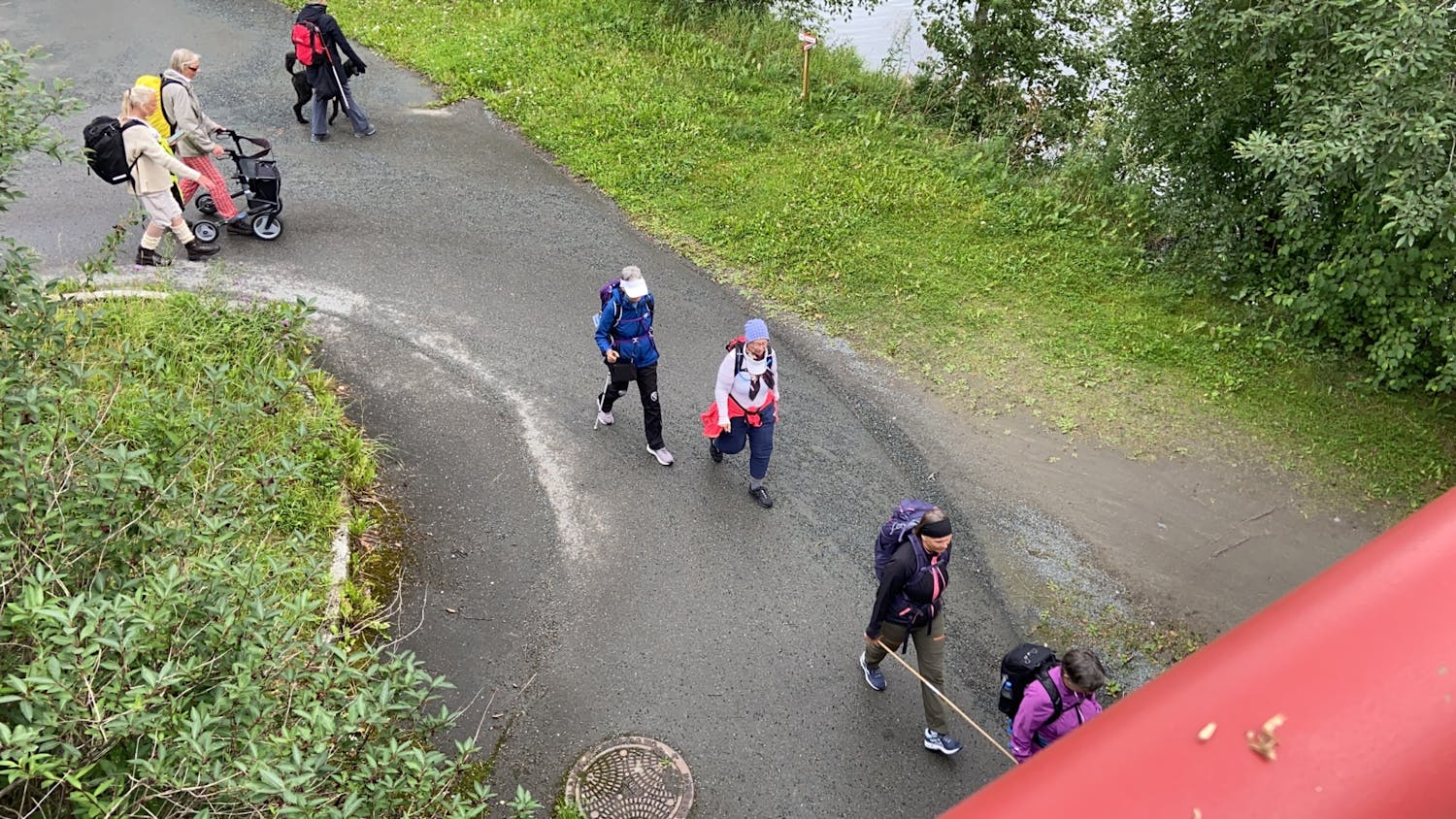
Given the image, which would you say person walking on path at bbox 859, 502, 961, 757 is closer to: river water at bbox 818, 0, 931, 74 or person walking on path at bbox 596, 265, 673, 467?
person walking on path at bbox 596, 265, 673, 467

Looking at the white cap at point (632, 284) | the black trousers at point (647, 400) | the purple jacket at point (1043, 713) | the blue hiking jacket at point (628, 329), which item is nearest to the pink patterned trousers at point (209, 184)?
the black trousers at point (647, 400)

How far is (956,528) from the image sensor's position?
26.1ft

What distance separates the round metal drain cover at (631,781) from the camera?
5.70 meters

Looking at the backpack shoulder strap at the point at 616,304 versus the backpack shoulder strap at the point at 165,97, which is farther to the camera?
the backpack shoulder strap at the point at 165,97

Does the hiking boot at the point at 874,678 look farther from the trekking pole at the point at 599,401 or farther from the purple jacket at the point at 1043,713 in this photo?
the trekking pole at the point at 599,401

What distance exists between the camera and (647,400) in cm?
801

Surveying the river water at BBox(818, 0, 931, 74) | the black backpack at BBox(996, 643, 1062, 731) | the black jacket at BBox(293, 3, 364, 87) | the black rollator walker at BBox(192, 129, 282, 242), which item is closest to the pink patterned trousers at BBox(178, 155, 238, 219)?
the black rollator walker at BBox(192, 129, 282, 242)

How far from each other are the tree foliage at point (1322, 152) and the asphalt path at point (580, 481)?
390 centimetres

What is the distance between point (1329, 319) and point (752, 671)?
710 cm

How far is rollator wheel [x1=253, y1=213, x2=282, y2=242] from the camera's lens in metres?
10.4

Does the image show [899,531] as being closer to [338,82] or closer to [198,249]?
[198,249]

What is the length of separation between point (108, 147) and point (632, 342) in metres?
5.55

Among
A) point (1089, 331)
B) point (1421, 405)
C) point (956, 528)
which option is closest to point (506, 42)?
point (1089, 331)

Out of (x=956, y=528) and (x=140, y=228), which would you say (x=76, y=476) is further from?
(x=140, y=228)
